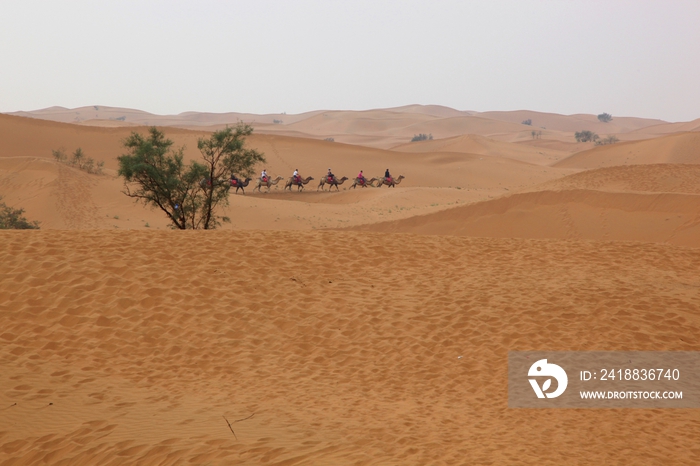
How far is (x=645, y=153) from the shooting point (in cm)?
5781

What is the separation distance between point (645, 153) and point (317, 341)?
56898mm

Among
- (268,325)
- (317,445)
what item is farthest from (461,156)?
(317,445)

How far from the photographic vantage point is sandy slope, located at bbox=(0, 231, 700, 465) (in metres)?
6.23

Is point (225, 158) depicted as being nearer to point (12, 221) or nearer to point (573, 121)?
point (12, 221)

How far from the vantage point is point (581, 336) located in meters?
9.65

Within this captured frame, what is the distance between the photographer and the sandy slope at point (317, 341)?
6.23 meters

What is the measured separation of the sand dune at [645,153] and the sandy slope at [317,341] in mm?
44566

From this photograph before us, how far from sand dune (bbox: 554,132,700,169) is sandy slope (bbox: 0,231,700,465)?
1755 inches

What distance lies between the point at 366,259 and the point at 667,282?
6262 mm

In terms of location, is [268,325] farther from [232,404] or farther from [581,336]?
[581,336]

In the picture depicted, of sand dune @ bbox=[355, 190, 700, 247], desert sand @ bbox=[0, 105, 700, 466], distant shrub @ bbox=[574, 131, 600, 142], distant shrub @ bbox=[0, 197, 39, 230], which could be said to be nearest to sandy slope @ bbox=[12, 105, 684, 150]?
distant shrub @ bbox=[574, 131, 600, 142]

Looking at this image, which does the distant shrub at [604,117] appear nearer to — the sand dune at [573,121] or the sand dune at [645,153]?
the sand dune at [573,121]

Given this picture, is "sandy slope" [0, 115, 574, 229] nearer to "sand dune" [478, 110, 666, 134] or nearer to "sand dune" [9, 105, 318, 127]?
"sand dune" [478, 110, 666, 134]

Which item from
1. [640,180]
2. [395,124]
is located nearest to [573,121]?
[395,124]
